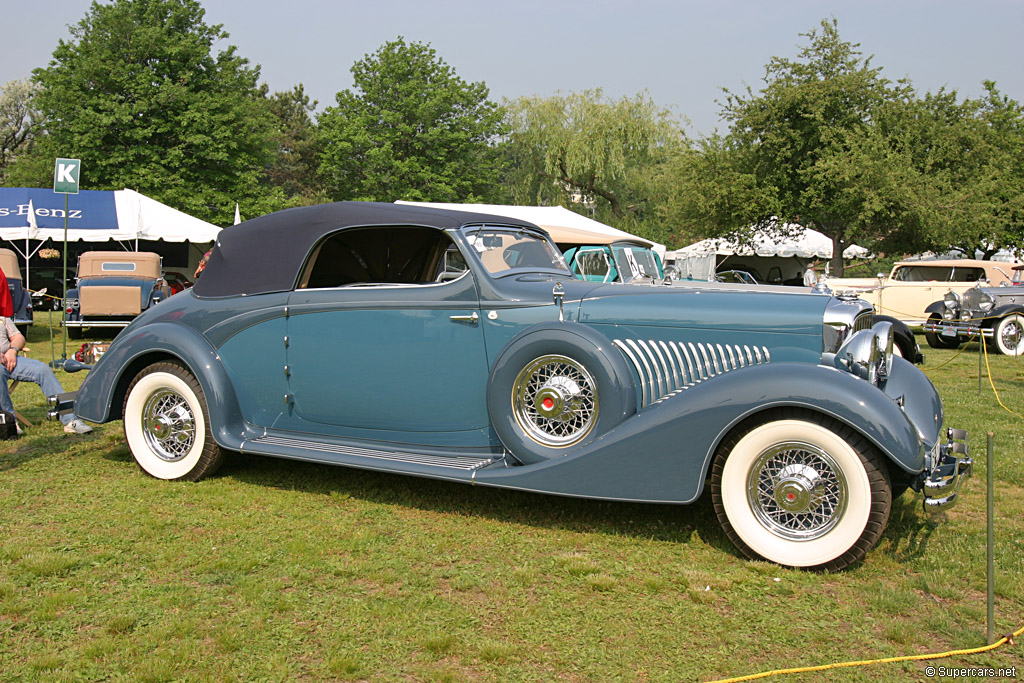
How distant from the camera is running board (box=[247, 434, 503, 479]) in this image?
13.8ft

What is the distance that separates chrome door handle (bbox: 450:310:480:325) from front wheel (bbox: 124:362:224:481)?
6.22 ft

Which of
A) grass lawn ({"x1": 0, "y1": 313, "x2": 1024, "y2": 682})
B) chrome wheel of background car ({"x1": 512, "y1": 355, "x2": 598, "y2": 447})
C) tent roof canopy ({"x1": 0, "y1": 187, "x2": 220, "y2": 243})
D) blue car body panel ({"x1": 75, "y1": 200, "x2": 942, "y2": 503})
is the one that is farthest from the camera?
tent roof canopy ({"x1": 0, "y1": 187, "x2": 220, "y2": 243})

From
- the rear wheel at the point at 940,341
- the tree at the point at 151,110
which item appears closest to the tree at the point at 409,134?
the tree at the point at 151,110

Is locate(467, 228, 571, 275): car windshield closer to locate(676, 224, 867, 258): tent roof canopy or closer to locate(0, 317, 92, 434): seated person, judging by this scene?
locate(0, 317, 92, 434): seated person

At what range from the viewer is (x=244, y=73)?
117 ft

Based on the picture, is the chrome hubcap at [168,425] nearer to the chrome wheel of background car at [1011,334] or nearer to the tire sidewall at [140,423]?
the tire sidewall at [140,423]

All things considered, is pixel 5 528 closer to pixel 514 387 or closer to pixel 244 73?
pixel 514 387

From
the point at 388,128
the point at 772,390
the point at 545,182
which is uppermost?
the point at 388,128

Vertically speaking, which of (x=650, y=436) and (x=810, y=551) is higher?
(x=650, y=436)

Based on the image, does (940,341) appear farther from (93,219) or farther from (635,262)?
(93,219)

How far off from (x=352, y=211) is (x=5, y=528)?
2.70 meters

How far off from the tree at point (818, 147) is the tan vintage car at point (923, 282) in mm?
7392

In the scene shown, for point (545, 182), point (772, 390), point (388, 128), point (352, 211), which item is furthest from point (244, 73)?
point (772, 390)

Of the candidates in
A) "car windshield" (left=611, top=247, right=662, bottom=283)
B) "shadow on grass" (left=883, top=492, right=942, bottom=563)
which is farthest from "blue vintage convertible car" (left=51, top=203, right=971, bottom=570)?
"car windshield" (left=611, top=247, right=662, bottom=283)
